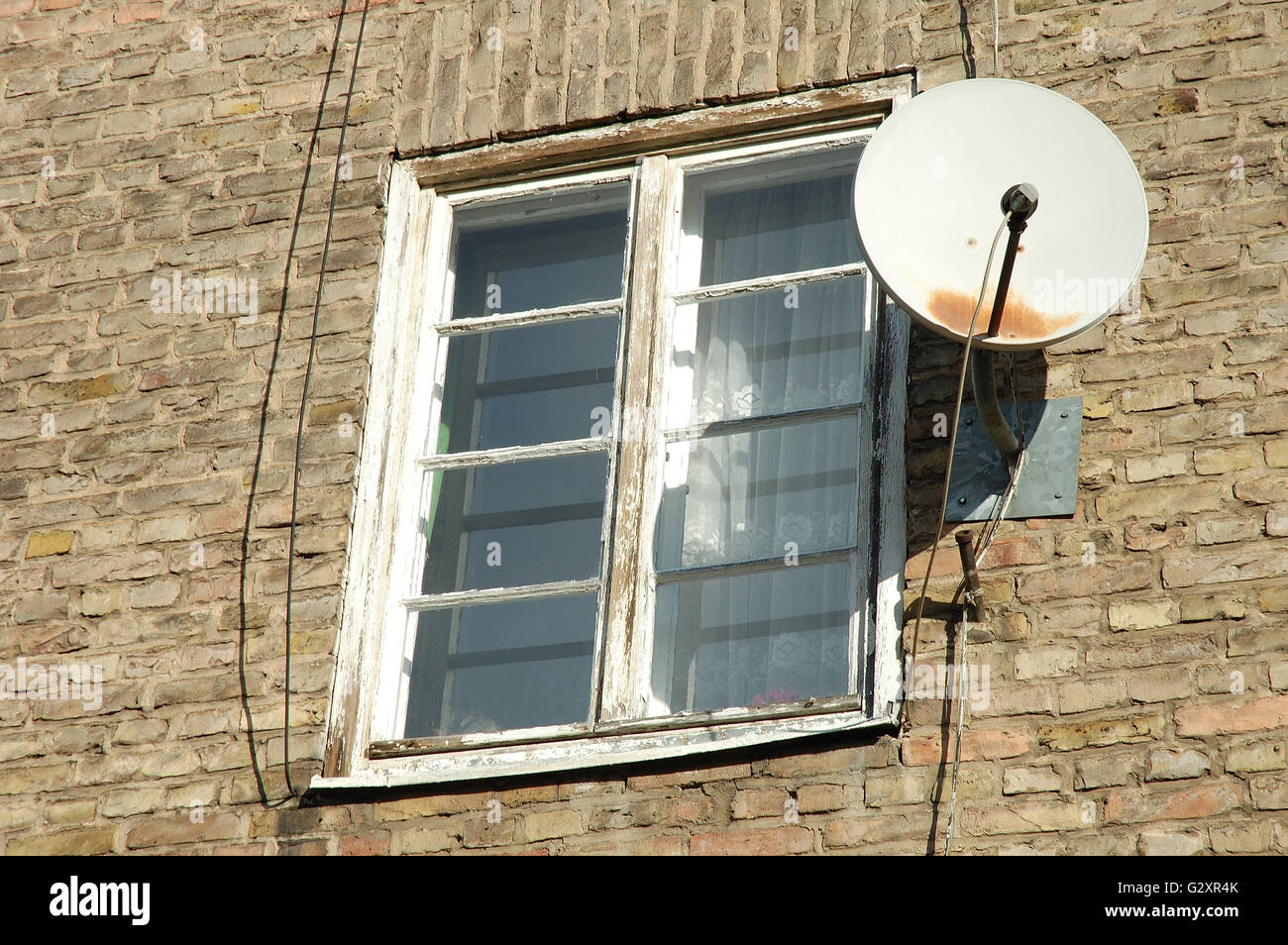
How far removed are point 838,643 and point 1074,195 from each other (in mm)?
1314

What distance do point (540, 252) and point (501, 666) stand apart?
141cm

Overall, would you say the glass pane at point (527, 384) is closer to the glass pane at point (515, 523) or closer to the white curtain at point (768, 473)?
the glass pane at point (515, 523)

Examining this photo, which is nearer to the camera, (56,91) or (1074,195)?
(1074,195)

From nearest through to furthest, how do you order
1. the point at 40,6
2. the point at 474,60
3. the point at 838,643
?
the point at 838,643 < the point at 474,60 < the point at 40,6

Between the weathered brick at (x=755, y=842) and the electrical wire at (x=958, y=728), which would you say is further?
the weathered brick at (x=755, y=842)

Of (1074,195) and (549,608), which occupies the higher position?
(1074,195)

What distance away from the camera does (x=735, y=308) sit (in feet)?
17.9

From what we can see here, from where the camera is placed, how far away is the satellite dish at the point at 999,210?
176 inches

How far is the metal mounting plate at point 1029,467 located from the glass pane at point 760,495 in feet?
1.04

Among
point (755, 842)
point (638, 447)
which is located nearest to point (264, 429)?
point (638, 447)

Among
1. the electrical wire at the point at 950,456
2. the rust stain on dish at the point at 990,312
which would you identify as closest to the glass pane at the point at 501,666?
the electrical wire at the point at 950,456

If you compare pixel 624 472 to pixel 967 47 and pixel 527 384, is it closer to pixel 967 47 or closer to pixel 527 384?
pixel 527 384
